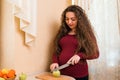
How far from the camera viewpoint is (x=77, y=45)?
1.77 metres

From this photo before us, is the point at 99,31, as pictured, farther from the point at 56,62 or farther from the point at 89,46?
the point at 56,62

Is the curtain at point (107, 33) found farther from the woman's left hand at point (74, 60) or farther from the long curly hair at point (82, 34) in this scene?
the woman's left hand at point (74, 60)

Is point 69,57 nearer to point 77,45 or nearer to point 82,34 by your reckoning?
point 77,45

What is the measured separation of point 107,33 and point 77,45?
50 cm

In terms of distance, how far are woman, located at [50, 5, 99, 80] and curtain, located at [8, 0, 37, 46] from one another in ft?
1.00

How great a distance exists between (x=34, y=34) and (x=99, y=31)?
77cm

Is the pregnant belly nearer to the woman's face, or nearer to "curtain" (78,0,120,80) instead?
the woman's face

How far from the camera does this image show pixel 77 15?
1.81 m

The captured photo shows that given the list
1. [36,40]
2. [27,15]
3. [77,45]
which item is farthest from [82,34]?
[27,15]

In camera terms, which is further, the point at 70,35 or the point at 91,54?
the point at 70,35

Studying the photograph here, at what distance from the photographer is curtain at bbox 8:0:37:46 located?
154 centimetres

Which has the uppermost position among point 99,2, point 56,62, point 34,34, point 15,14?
point 99,2

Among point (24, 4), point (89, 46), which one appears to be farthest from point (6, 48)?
point (89, 46)

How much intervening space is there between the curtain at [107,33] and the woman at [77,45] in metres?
0.31
